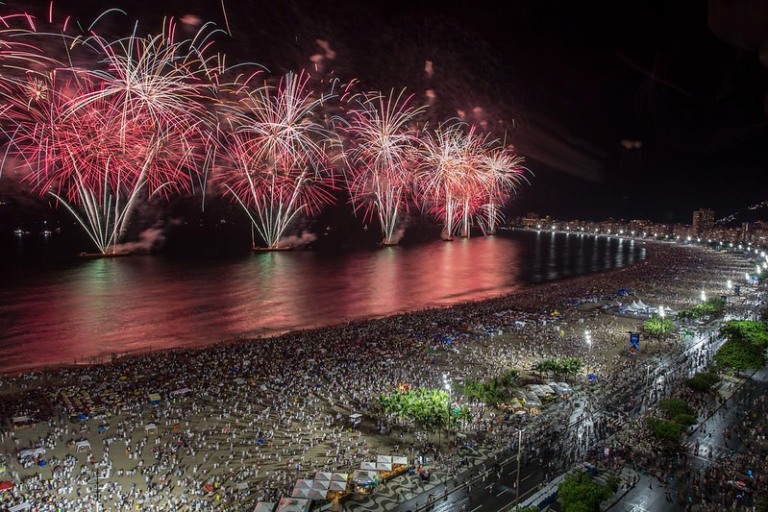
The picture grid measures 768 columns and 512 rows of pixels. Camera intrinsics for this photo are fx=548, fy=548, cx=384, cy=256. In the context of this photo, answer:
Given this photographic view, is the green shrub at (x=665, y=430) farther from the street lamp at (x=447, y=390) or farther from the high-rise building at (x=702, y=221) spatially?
the high-rise building at (x=702, y=221)

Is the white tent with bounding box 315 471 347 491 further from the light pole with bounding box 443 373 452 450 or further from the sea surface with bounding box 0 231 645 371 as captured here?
the sea surface with bounding box 0 231 645 371

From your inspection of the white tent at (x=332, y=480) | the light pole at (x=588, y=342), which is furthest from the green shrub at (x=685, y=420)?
the white tent at (x=332, y=480)

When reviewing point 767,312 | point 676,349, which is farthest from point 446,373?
point 767,312

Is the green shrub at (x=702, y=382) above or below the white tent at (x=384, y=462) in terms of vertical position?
above

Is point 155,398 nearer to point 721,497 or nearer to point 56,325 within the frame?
point 721,497

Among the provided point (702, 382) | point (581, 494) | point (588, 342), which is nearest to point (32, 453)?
point (581, 494)
